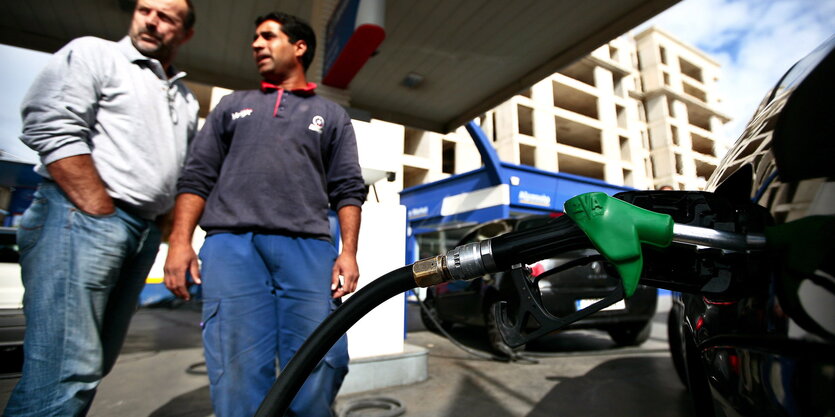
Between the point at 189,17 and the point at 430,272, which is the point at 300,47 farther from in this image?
the point at 430,272

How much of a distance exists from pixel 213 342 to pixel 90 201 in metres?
0.60

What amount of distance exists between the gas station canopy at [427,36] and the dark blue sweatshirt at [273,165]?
2.55m

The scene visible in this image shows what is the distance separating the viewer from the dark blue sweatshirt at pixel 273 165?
4.87ft

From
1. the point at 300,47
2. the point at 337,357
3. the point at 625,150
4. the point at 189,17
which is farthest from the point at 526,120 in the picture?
the point at 189,17

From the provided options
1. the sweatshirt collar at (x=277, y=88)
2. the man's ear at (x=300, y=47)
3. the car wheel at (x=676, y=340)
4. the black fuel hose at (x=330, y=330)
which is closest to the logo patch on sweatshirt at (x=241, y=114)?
the sweatshirt collar at (x=277, y=88)

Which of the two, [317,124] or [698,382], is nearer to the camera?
[698,382]

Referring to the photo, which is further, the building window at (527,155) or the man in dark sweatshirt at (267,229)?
the building window at (527,155)

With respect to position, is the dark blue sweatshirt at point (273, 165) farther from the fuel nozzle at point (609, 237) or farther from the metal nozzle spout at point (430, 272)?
the fuel nozzle at point (609, 237)

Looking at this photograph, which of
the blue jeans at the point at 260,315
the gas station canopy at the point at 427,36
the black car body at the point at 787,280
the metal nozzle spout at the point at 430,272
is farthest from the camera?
the gas station canopy at the point at 427,36

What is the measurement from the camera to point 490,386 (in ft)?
10.2

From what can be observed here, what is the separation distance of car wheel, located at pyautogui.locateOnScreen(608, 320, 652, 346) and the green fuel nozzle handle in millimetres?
4643

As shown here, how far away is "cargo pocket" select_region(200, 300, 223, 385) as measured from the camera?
53.1 inches

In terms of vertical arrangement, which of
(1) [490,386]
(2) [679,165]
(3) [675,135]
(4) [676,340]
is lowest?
(1) [490,386]

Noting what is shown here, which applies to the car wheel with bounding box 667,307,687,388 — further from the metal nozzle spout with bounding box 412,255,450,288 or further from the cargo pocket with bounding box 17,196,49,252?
the cargo pocket with bounding box 17,196,49,252
